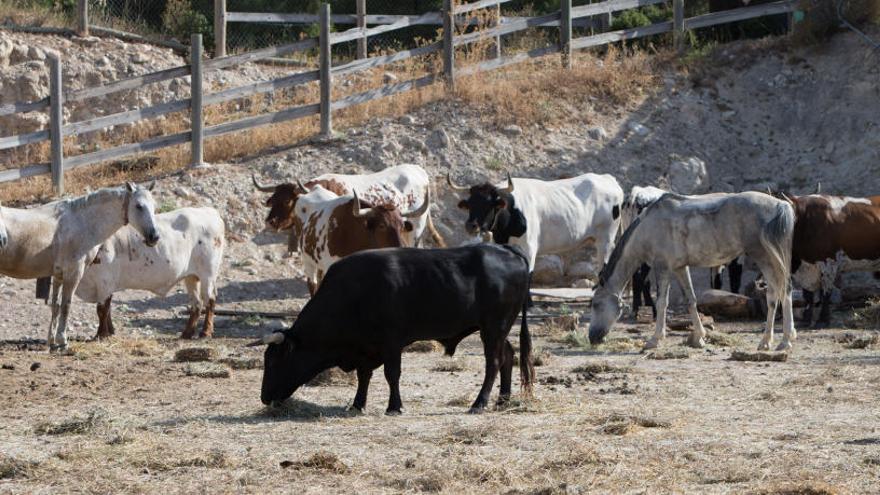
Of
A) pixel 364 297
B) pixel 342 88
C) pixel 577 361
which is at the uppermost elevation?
pixel 342 88

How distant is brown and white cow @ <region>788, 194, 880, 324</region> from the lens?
20531 millimetres

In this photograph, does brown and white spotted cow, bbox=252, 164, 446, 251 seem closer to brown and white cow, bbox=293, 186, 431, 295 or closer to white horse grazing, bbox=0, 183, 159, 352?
brown and white cow, bbox=293, 186, 431, 295

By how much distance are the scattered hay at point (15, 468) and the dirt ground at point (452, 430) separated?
0.9 inches

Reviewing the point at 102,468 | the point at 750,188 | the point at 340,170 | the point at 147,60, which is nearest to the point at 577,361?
the point at 102,468

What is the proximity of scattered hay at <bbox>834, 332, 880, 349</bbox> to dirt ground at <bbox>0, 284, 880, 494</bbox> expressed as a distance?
952 millimetres

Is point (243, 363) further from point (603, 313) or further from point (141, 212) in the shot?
point (603, 313)

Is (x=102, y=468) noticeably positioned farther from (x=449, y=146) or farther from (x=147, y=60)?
(x=147, y=60)

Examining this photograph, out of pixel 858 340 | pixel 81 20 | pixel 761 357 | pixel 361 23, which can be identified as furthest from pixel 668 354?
pixel 81 20

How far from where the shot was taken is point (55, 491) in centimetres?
905

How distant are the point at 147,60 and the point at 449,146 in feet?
22.5

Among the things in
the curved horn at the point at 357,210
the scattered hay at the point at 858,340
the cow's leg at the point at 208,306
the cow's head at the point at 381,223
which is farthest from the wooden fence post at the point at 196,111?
the scattered hay at the point at 858,340

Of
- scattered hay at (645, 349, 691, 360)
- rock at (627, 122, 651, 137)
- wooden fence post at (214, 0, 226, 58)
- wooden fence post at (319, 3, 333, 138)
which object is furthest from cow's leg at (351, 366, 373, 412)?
wooden fence post at (214, 0, 226, 58)

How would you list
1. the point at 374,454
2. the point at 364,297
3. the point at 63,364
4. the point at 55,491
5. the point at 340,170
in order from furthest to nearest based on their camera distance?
1. the point at 340,170
2. the point at 63,364
3. the point at 364,297
4. the point at 374,454
5. the point at 55,491

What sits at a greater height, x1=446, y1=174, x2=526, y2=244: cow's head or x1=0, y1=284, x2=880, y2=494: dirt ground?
x1=446, y1=174, x2=526, y2=244: cow's head
